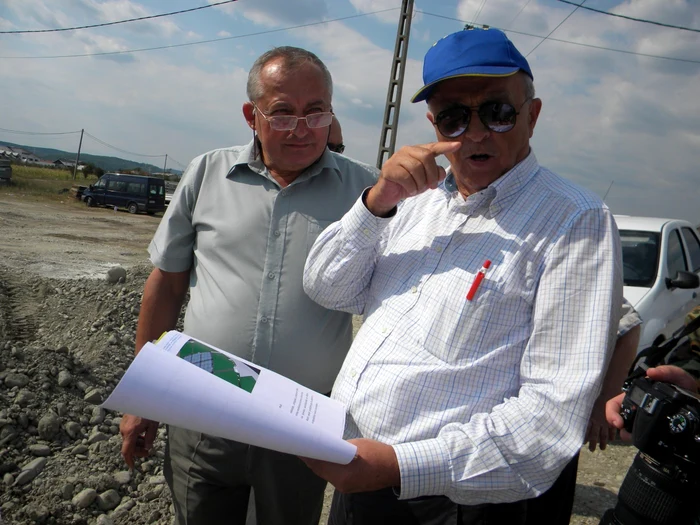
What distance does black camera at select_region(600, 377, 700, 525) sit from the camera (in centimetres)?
132

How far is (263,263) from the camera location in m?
2.00

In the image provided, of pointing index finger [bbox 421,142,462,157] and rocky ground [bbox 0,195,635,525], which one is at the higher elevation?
pointing index finger [bbox 421,142,462,157]

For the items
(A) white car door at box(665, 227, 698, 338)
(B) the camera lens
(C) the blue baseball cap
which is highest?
(C) the blue baseball cap

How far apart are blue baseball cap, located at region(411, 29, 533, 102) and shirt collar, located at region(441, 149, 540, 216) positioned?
0.86 feet

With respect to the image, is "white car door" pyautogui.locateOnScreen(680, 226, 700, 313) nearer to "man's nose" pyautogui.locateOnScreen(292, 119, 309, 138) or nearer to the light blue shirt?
the light blue shirt

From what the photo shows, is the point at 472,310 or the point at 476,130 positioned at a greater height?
the point at 476,130

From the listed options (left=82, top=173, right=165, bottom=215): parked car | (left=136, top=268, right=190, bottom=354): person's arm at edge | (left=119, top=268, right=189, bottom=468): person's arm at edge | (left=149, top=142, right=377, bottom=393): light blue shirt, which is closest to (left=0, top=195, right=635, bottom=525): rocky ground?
(left=119, top=268, right=189, bottom=468): person's arm at edge

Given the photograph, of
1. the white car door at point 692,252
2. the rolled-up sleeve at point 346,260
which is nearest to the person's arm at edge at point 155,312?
the rolled-up sleeve at point 346,260

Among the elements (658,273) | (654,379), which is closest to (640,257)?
(658,273)

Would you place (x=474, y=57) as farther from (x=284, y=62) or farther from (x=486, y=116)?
(x=284, y=62)

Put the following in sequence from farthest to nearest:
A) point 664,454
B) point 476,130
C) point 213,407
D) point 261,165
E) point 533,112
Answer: point 261,165, point 533,112, point 476,130, point 664,454, point 213,407

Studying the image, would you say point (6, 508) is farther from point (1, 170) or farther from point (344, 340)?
point (1, 170)

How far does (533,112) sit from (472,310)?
0.69 m

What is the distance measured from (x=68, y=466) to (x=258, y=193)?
2.37 meters
